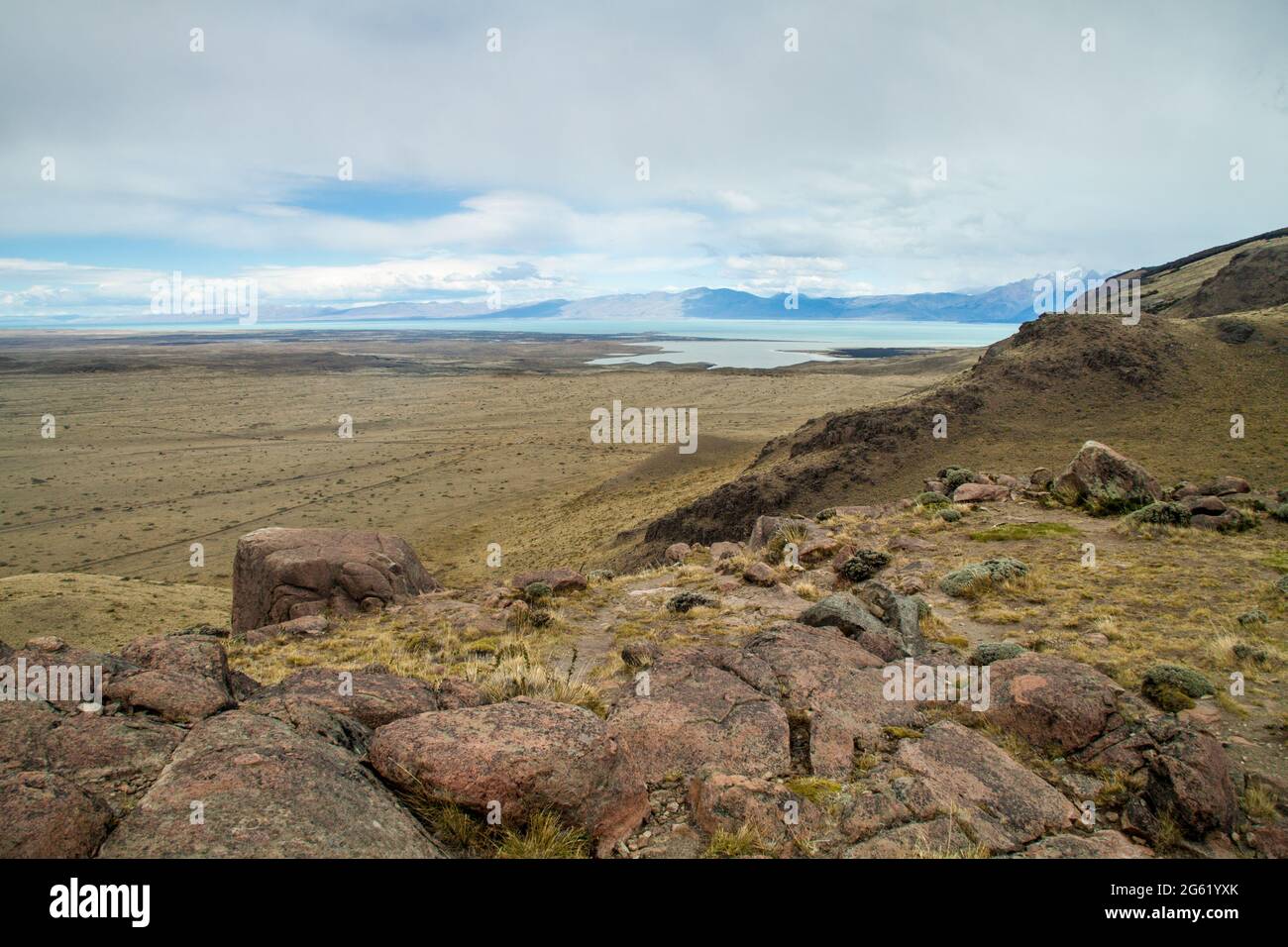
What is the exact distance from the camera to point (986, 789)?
542 centimetres

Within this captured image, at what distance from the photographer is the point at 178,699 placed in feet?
17.7

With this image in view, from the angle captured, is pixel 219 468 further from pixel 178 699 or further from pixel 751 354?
pixel 751 354

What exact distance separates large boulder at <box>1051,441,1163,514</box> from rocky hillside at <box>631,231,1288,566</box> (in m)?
5.10

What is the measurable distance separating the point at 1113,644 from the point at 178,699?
11.4m

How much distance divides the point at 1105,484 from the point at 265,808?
2043 cm

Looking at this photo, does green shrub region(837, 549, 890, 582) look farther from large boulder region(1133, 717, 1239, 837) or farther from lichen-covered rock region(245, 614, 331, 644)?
lichen-covered rock region(245, 614, 331, 644)

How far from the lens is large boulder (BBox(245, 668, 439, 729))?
591 cm

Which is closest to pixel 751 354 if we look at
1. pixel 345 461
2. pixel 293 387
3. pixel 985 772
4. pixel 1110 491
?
pixel 293 387

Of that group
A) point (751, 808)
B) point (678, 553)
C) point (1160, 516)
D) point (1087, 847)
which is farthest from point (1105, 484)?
point (751, 808)

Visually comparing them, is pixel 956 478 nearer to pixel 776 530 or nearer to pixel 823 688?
pixel 776 530

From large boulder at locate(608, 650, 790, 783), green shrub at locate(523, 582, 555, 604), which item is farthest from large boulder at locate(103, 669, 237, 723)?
green shrub at locate(523, 582, 555, 604)

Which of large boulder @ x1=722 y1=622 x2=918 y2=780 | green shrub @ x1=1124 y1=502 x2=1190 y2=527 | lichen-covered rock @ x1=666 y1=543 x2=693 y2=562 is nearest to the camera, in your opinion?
large boulder @ x1=722 y1=622 x2=918 y2=780

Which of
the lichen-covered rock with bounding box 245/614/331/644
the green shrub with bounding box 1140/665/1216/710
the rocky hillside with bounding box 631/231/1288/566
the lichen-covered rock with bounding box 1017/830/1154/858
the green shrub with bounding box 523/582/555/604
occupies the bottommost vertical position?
the lichen-covered rock with bounding box 245/614/331/644
